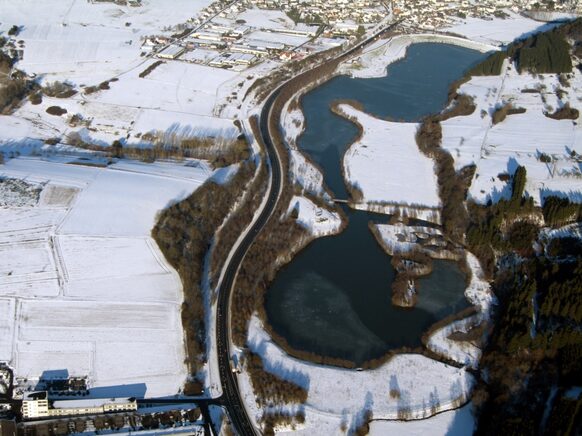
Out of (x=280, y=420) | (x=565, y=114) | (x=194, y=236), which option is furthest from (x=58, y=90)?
(x=565, y=114)

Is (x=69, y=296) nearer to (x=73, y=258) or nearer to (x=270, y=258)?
(x=73, y=258)

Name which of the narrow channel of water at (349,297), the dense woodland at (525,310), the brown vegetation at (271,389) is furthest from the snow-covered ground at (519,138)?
the brown vegetation at (271,389)

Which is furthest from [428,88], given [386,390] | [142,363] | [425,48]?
[142,363]

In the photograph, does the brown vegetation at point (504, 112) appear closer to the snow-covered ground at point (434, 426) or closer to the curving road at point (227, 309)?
the curving road at point (227, 309)

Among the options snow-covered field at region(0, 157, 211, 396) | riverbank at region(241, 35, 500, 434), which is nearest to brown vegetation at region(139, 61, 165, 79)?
snow-covered field at region(0, 157, 211, 396)

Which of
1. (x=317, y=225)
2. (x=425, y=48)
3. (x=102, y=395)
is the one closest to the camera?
(x=102, y=395)

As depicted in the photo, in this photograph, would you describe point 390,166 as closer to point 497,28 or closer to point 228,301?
point 228,301
